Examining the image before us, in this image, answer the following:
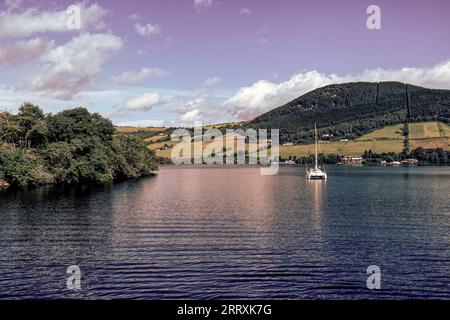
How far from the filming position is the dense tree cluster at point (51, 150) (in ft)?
281

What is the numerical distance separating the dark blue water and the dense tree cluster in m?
27.1

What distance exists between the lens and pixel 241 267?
28.3 metres

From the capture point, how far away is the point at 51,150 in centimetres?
9456

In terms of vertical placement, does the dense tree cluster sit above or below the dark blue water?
above

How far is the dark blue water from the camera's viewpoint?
950 inches

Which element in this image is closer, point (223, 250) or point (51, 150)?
point (223, 250)

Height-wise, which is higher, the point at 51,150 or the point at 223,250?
the point at 51,150

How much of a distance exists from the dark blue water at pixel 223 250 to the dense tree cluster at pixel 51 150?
27071 millimetres

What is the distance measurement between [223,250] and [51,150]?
72107mm

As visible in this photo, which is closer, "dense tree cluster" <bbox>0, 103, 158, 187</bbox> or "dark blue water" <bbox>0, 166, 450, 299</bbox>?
"dark blue water" <bbox>0, 166, 450, 299</bbox>

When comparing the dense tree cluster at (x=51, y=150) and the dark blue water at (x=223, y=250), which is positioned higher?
the dense tree cluster at (x=51, y=150)
